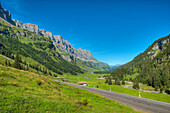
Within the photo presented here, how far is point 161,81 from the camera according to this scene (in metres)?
91.2

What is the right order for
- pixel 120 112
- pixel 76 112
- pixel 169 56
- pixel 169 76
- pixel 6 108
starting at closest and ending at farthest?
pixel 6 108 → pixel 76 112 → pixel 120 112 → pixel 169 76 → pixel 169 56

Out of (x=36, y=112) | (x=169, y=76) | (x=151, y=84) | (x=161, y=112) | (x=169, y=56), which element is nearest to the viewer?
(x=36, y=112)

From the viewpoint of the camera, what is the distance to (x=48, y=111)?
739cm

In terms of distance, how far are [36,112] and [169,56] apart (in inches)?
7775

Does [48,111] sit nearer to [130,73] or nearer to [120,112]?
[120,112]

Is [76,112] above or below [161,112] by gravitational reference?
above

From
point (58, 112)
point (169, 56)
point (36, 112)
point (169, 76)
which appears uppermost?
point (169, 56)

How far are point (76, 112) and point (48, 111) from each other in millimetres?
2771

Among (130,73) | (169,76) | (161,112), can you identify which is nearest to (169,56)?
(130,73)

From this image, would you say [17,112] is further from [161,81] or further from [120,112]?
[161,81]

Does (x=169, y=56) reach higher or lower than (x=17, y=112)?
higher

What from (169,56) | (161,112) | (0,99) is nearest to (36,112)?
(0,99)

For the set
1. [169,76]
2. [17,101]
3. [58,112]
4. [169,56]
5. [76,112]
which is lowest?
[169,76]

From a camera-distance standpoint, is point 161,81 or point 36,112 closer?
point 36,112
